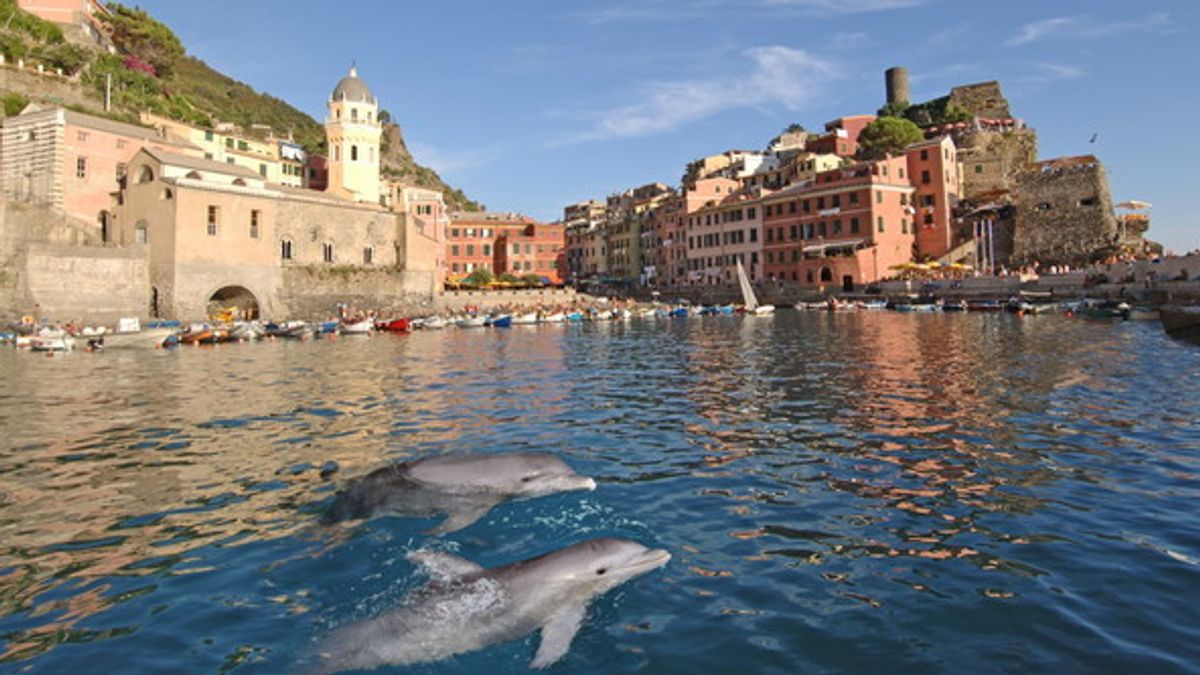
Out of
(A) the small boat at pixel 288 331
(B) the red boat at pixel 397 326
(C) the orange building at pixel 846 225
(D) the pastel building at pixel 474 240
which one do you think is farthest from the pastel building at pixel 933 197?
(A) the small boat at pixel 288 331

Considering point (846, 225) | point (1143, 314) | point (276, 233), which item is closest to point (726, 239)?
point (846, 225)

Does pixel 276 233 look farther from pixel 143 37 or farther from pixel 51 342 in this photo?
pixel 143 37

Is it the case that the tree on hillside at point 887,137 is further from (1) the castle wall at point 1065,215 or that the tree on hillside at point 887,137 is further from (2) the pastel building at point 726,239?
(2) the pastel building at point 726,239

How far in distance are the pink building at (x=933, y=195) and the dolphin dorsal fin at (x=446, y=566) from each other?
80.4 metres

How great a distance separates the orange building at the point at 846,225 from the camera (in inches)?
2876

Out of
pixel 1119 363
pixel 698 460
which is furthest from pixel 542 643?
pixel 1119 363

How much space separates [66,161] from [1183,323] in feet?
234

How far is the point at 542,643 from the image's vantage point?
4980 mm

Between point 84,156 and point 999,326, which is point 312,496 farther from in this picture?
point 84,156

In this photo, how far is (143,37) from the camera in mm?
85000

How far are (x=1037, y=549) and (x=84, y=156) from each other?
2644 inches

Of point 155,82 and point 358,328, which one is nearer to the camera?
point 358,328

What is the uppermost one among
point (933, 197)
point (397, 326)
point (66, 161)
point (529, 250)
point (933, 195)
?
point (66, 161)

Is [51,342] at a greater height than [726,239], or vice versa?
[726,239]
